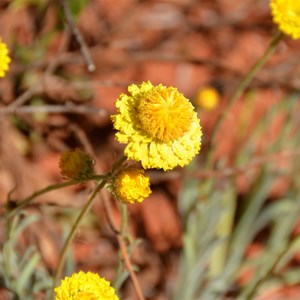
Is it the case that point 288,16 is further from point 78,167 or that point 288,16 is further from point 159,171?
point 159,171

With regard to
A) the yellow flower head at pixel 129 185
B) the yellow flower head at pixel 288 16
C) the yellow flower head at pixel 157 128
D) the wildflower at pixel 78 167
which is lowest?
the yellow flower head at pixel 129 185

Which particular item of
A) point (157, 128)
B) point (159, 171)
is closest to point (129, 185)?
point (157, 128)

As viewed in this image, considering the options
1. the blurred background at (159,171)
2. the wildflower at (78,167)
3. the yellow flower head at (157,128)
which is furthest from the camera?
the blurred background at (159,171)

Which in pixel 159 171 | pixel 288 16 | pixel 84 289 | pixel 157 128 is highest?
pixel 159 171

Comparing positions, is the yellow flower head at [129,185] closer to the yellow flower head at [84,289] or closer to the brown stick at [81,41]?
the yellow flower head at [84,289]

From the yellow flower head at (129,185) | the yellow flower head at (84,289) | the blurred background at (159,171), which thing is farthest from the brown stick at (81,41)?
the yellow flower head at (84,289)

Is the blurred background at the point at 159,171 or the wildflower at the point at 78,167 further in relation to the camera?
the blurred background at the point at 159,171

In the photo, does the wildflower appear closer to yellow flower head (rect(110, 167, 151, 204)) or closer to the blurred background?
yellow flower head (rect(110, 167, 151, 204))
